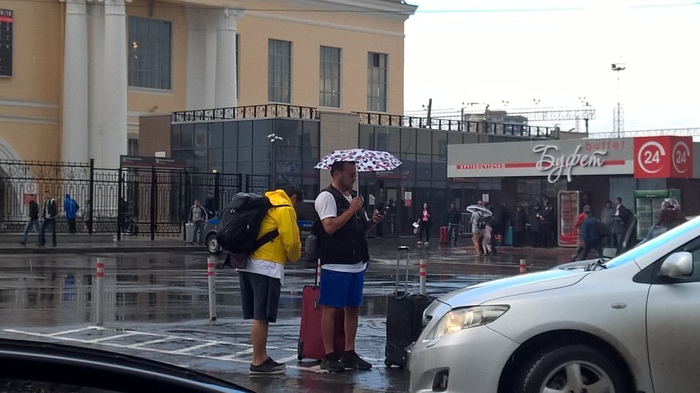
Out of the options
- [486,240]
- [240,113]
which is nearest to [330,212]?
[486,240]

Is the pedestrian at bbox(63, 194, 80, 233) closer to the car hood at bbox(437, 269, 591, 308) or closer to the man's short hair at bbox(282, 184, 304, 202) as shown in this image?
the man's short hair at bbox(282, 184, 304, 202)

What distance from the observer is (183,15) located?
59.4 meters

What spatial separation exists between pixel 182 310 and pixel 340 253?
21.5 ft

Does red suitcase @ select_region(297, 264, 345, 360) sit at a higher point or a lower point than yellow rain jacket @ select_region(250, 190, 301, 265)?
lower

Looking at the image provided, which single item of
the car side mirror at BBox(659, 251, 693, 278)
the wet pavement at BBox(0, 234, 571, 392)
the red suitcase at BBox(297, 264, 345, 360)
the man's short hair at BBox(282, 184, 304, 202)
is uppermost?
the man's short hair at BBox(282, 184, 304, 202)

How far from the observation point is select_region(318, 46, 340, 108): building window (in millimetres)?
65694

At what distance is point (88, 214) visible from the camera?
39969mm

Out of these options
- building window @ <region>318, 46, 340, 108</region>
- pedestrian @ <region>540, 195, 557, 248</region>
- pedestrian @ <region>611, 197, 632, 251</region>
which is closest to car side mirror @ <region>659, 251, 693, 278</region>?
pedestrian @ <region>611, 197, 632, 251</region>

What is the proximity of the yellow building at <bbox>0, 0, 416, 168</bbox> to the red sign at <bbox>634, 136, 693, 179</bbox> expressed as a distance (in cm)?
2660

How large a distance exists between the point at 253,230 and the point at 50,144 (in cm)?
4770

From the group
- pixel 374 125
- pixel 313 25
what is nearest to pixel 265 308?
pixel 374 125

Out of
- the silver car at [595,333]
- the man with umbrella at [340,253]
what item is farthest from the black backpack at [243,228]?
the silver car at [595,333]

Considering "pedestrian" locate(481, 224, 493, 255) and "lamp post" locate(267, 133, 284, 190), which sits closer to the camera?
"pedestrian" locate(481, 224, 493, 255)

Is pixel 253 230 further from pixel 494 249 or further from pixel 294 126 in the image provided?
pixel 294 126
